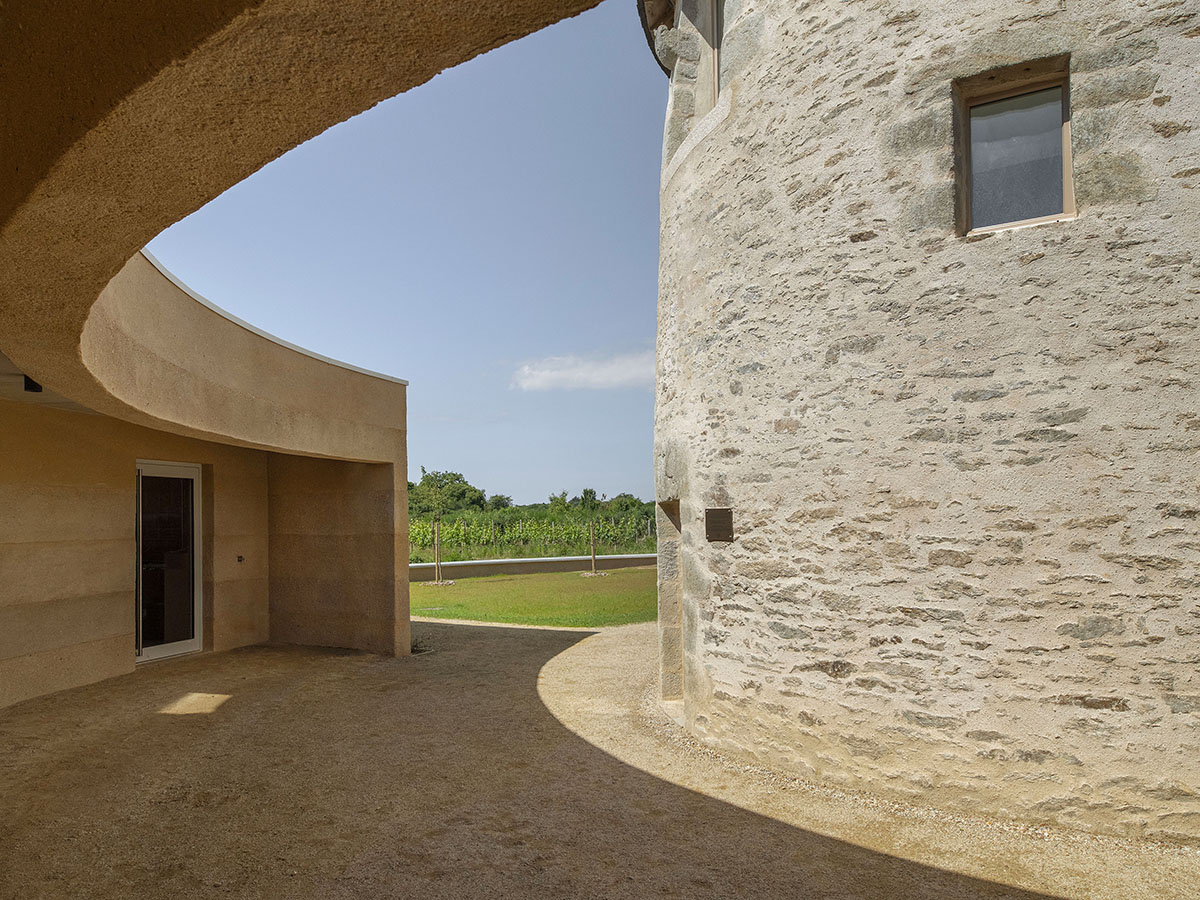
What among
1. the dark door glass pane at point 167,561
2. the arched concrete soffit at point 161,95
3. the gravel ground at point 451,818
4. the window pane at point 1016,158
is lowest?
the gravel ground at point 451,818

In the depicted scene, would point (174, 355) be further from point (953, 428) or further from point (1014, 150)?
point (1014, 150)

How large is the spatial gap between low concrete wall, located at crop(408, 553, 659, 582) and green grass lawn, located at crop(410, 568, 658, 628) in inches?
20.6

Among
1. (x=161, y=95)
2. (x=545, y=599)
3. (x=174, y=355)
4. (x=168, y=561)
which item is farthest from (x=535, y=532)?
(x=161, y=95)

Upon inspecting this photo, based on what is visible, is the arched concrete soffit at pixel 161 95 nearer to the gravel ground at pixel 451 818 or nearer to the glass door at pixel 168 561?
the gravel ground at pixel 451 818

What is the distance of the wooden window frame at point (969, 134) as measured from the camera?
4445 millimetres

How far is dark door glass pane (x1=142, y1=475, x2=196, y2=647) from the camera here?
8398 millimetres

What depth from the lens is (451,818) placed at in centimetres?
439

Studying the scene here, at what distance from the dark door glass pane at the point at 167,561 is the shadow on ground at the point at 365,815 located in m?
1.63

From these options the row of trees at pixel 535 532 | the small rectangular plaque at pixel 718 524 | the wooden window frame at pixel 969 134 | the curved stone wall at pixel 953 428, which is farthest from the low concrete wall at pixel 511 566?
the wooden window frame at pixel 969 134

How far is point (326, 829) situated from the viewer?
4199 millimetres

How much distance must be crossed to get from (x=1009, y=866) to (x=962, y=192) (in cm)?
356

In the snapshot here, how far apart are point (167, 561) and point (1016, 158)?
28.1ft

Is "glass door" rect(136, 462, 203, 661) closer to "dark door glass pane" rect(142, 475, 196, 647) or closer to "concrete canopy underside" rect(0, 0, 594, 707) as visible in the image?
"dark door glass pane" rect(142, 475, 196, 647)

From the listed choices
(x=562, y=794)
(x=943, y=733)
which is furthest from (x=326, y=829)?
(x=943, y=733)
